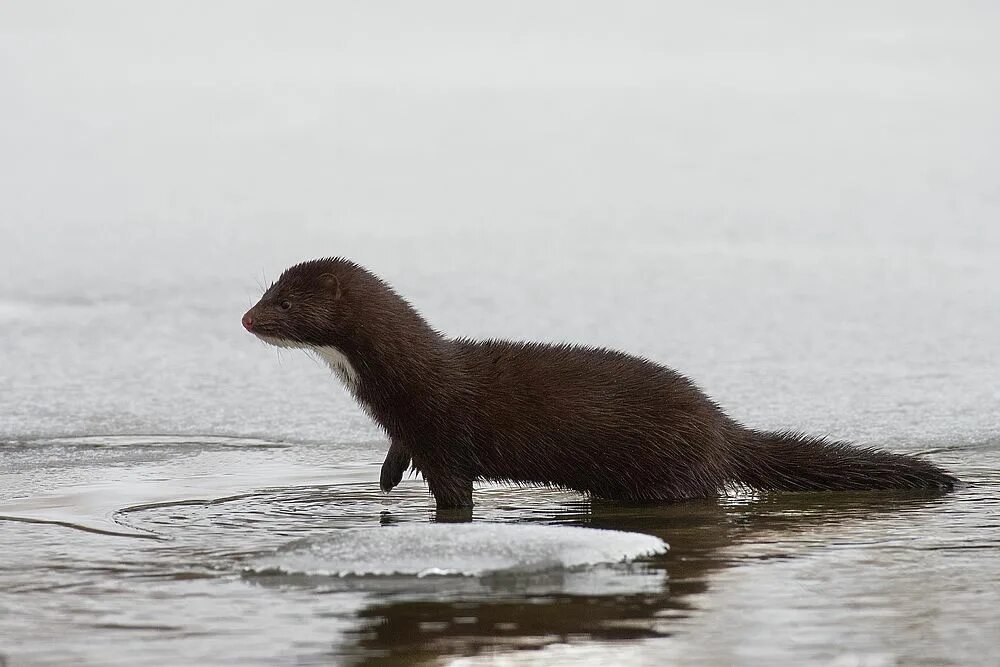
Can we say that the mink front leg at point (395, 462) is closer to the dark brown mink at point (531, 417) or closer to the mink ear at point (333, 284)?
the dark brown mink at point (531, 417)

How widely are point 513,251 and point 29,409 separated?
12.3 ft

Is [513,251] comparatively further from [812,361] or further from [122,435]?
[122,435]

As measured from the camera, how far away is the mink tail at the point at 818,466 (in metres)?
4.91

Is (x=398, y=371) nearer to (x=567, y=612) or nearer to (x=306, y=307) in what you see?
(x=306, y=307)

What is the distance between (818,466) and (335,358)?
1.70 metres

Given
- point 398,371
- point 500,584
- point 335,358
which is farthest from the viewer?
point 335,358

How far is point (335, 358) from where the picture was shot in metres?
5.05

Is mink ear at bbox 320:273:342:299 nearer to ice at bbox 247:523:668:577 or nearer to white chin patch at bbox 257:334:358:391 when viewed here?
white chin patch at bbox 257:334:358:391

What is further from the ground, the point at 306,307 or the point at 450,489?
the point at 306,307

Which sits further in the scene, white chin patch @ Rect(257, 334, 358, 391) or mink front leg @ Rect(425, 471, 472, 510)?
Answer: white chin patch @ Rect(257, 334, 358, 391)

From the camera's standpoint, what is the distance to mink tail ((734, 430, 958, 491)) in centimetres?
491

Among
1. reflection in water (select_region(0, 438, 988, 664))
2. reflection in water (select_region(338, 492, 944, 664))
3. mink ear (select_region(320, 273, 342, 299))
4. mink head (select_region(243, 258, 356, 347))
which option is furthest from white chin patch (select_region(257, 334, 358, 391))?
reflection in water (select_region(338, 492, 944, 664))

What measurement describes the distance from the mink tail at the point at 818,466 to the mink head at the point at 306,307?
1.46 m

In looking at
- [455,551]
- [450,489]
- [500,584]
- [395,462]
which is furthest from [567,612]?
[395,462]
